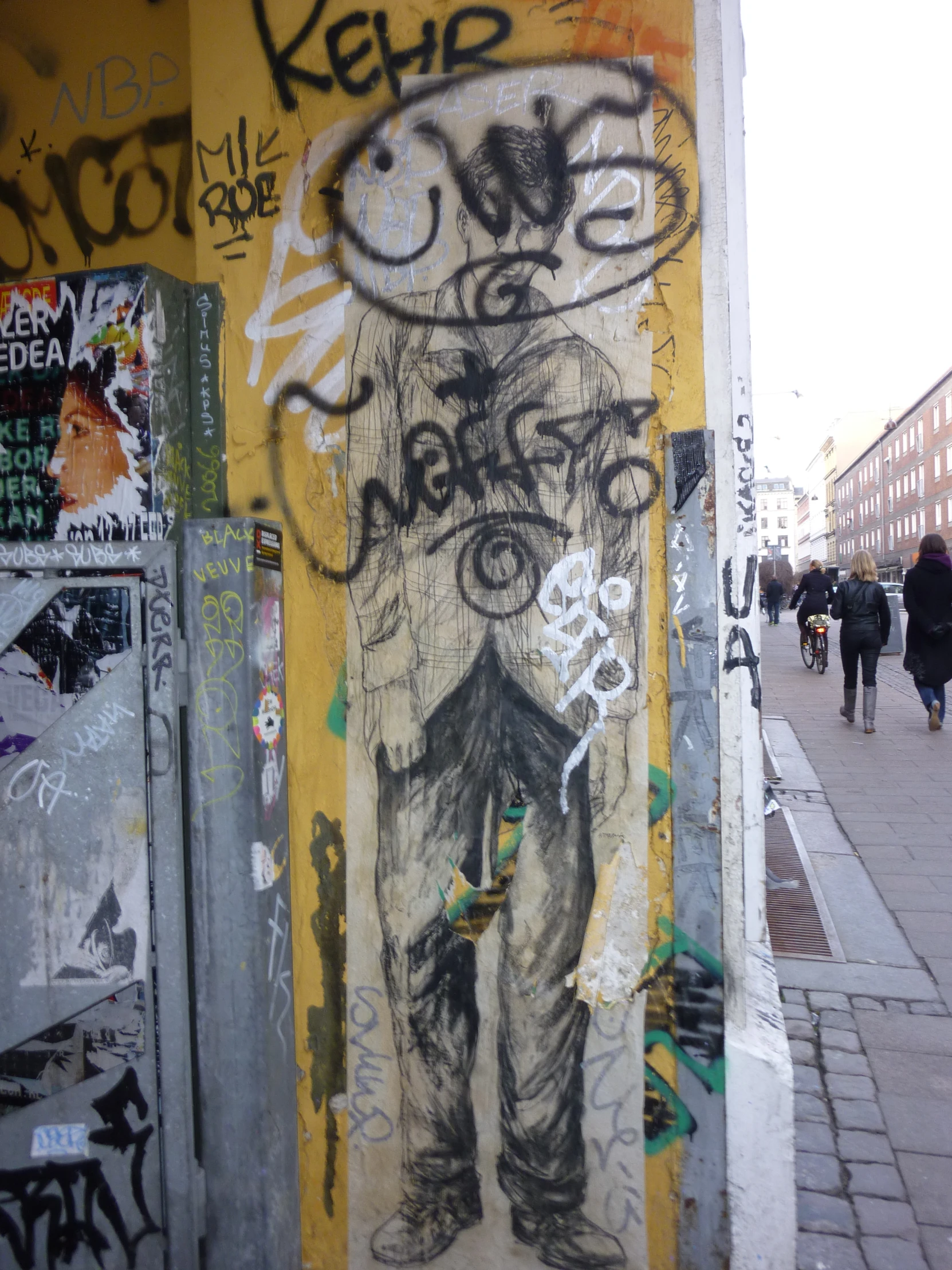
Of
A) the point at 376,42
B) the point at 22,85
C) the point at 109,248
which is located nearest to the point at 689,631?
the point at 376,42

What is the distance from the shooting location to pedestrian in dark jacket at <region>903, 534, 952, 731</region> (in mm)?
9328

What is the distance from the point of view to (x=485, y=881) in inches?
105

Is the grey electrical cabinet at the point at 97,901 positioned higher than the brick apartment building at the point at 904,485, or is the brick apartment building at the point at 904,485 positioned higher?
the brick apartment building at the point at 904,485

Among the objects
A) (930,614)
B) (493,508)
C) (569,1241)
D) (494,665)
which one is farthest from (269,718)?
(930,614)

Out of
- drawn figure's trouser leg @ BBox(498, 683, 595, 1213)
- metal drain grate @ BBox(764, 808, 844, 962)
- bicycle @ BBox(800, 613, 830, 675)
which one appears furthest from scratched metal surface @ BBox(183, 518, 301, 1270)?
bicycle @ BBox(800, 613, 830, 675)

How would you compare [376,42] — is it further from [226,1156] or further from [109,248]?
[226,1156]

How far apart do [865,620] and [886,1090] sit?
7032mm

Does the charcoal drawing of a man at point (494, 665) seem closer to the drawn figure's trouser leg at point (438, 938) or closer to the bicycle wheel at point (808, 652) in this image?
the drawn figure's trouser leg at point (438, 938)

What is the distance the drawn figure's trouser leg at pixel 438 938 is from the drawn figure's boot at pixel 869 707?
851cm

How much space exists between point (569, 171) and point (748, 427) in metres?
0.90

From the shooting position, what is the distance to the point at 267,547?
267 cm

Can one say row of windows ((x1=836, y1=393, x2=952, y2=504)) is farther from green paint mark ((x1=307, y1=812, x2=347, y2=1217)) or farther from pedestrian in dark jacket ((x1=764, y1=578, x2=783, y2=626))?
green paint mark ((x1=307, y1=812, x2=347, y2=1217))

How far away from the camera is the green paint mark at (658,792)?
2.53m

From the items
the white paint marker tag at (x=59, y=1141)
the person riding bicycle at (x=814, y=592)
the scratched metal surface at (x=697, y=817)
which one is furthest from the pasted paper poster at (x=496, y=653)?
the person riding bicycle at (x=814, y=592)
